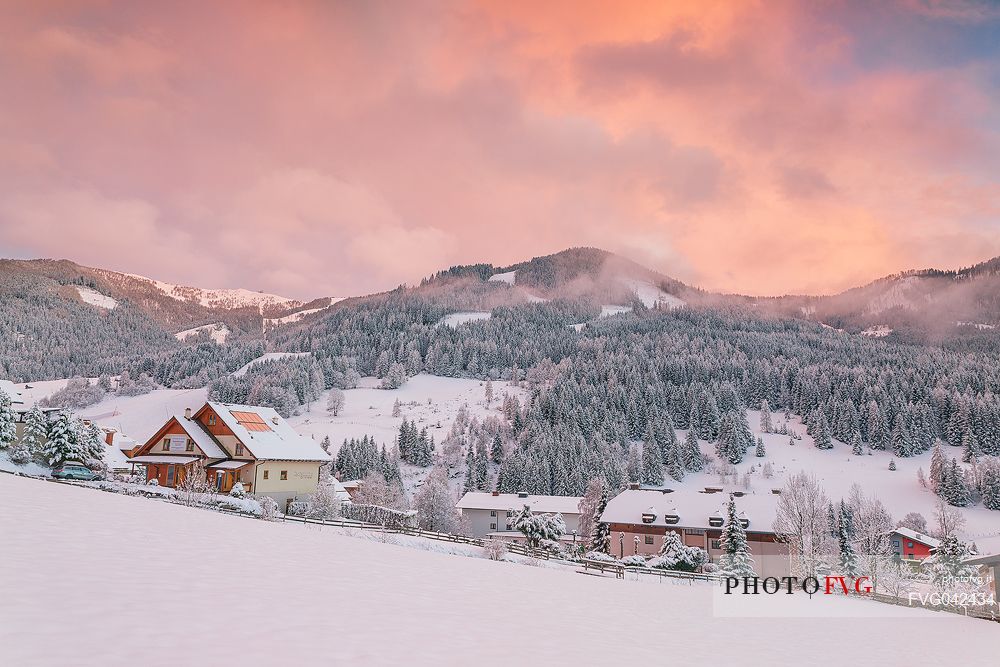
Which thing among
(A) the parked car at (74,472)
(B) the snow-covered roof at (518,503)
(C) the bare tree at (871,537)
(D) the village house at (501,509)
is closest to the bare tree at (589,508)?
(D) the village house at (501,509)

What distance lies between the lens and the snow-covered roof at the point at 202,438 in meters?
49.4

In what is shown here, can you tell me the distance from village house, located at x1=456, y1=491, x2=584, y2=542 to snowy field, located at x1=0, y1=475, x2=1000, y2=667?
72081 millimetres

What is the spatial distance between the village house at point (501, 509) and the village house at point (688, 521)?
18157 mm

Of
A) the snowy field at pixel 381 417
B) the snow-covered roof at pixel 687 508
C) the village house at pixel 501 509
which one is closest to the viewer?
the snow-covered roof at pixel 687 508

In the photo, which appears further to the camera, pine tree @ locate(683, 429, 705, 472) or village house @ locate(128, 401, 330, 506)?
pine tree @ locate(683, 429, 705, 472)

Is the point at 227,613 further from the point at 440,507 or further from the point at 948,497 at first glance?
the point at 948,497

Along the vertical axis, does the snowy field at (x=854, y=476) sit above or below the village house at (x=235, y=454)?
below

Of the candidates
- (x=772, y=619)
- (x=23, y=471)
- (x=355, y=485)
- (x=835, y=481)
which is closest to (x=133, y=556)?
(x=772, y=619)

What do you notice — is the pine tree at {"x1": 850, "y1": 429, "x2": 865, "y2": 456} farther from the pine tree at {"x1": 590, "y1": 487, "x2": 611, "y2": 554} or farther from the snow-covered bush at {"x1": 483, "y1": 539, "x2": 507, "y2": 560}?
the snow-covered bush at {"x1": 483, "y1": 539, "x2": 507, "y2": 560}

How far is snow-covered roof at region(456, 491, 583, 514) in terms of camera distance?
9594 cm

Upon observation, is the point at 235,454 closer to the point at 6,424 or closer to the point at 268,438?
the point at 268,438

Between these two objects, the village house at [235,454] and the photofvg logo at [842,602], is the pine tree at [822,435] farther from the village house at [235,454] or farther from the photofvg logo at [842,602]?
the village house at [235,454]

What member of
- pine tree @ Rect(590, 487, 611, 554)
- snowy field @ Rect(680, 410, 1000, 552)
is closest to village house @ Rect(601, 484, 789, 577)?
pine tree @ Rect(590, 487, 611, 554)

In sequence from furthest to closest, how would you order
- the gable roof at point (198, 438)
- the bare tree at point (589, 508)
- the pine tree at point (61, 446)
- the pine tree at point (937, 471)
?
the pine tree at point (937, 471) < the bare tree at point (589, 508) < the gable roof at point (198, 438) < the pine tree at point (61, 446)
